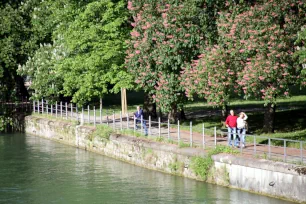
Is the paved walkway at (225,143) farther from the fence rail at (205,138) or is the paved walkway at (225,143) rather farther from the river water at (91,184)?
the river water at (91,184)

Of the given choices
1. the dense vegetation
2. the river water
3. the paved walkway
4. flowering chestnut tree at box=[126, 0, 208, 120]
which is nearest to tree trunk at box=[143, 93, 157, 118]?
the paved walkway

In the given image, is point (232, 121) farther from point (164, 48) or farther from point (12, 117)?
point (12, 117)

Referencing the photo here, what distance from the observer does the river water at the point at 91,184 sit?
2880cm

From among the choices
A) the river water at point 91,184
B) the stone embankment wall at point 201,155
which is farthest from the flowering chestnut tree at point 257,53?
the river water at point 91,184

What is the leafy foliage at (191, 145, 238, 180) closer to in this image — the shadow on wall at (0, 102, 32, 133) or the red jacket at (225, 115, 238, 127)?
the red jacket at (225, 115, 238, 127)

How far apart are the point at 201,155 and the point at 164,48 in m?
7.30

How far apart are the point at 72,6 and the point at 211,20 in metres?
12.2

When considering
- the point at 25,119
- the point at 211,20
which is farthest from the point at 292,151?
the point at 25,119

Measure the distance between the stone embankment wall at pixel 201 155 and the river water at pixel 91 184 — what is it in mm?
335

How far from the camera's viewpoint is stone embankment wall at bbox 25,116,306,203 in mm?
26219

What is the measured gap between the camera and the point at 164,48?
36.0 m

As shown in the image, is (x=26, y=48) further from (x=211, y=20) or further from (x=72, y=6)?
(x=211, y=20)

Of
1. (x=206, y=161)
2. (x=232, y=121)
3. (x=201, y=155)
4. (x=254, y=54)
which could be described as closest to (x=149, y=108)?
(x=232, y=121)

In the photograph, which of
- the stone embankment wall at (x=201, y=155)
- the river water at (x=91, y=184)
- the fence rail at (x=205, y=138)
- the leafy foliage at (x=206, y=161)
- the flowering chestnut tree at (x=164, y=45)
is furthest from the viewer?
the flowering chestnut tree at (x=164, y=45)
